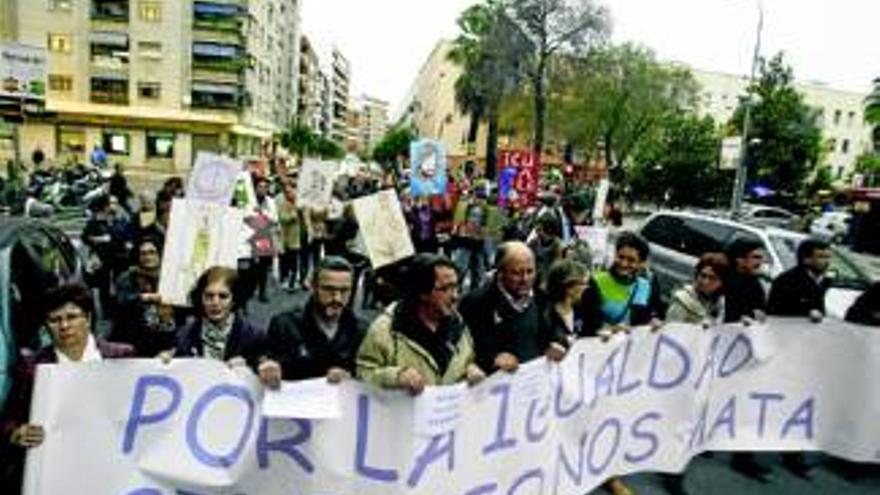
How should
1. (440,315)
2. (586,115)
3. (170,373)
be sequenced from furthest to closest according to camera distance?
1. (586,115)
2. (440,315)
3. (170,373)

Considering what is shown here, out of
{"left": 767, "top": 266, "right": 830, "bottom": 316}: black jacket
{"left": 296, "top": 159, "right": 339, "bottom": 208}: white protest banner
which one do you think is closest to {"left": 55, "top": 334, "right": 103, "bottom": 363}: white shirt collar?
{"left": 767, "top": 266, "right": 830, "bottom": 316}: black jacket

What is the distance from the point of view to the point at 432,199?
40.2ft

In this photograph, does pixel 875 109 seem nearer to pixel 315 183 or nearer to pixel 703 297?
pixel 315 183

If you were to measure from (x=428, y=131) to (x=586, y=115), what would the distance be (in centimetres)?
7015

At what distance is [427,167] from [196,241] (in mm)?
4604

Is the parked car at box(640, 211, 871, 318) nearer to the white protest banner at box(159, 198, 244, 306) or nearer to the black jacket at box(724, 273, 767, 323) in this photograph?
the black jacket at box(724, 273, 767, 323)

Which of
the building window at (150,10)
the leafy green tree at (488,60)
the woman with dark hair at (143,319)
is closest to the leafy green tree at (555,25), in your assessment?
the leafy green tree at (488,60)

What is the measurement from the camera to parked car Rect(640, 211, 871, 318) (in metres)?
9.82

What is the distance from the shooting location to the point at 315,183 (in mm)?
11516

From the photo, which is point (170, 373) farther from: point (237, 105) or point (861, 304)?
point (237, 105)

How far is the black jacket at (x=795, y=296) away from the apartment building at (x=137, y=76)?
2013 inches

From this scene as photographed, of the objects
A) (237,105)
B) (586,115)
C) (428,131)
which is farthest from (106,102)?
(428,131)

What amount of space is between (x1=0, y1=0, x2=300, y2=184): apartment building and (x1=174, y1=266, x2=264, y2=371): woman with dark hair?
51622 millimetres

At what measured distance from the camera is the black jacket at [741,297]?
575 centimetres
